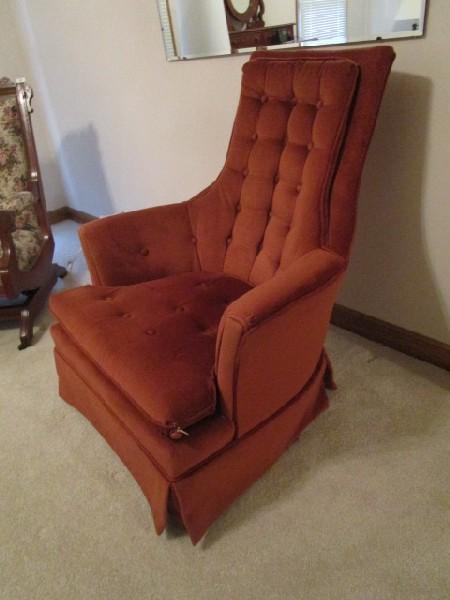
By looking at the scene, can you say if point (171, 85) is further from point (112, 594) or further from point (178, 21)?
point (112, 594)

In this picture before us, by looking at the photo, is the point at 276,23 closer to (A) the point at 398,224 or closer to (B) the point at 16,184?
(A) the point at 398,224

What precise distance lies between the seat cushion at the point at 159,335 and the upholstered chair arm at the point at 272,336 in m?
0.08

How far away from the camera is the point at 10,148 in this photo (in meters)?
2.16

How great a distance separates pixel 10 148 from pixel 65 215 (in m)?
1.30

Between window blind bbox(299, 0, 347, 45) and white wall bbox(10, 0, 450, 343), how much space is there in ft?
0.69

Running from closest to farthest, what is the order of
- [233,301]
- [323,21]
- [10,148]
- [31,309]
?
[233,301]
[323,21]
[31,309]
[10,148]

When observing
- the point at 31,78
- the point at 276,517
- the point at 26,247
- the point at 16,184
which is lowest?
the point at 276,517

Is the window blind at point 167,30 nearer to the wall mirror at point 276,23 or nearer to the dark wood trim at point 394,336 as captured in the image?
the wall mirror at point 276,23

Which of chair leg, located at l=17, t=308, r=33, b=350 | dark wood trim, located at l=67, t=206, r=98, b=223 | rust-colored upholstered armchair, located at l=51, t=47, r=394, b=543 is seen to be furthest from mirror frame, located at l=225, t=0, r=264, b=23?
dark wood trim, located at l=67, t=206, r=98, b=223

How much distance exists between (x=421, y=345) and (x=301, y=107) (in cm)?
97

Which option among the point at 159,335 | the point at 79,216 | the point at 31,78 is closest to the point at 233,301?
the point at 159,335

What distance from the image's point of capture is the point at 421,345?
5.41 ft

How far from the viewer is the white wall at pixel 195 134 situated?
4.46ft

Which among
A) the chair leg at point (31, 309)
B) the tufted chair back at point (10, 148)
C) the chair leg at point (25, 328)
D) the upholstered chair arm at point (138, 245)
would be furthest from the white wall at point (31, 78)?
the upholstered chair arm at point (138, 245)
